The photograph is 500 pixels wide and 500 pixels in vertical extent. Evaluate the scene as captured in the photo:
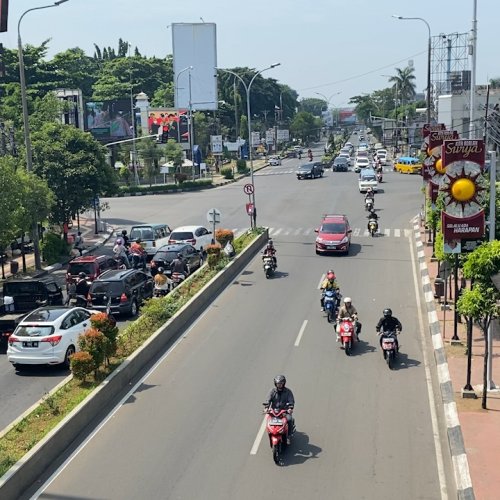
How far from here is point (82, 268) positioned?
27219 mm

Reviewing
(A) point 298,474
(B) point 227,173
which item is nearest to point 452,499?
(A) point 298,474

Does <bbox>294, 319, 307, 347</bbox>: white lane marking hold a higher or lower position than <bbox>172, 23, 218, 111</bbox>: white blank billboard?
lower

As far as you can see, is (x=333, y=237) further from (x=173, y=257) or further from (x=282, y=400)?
(x=282, y=400)

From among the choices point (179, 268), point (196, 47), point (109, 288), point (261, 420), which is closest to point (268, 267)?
point (179, 268)

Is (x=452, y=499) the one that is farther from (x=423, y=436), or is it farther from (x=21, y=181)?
(x=21, y=181)

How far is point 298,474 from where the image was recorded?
11922mm

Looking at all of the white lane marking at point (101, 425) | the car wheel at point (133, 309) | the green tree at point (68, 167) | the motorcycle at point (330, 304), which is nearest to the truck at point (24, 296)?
the car wheel at point (133, 309)

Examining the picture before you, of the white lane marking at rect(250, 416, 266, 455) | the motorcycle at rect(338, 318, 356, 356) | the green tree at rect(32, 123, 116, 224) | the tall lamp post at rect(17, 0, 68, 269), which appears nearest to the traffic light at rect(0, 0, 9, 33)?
the tall lamp post at rect(17, 0, 68, 269)

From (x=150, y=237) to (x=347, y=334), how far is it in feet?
60.6

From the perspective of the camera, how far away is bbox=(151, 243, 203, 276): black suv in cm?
2948

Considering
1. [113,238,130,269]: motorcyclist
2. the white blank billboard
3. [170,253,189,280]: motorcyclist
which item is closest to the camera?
[170,253,189,280]: motorcyclist

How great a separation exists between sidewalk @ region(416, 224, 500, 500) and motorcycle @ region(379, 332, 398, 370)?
1073 mm

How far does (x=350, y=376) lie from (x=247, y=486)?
592 centimetres

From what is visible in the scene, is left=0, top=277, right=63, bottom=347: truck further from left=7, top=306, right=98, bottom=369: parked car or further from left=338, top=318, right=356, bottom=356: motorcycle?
left=338, top=318, right=356, bottom=356: motorcycle
